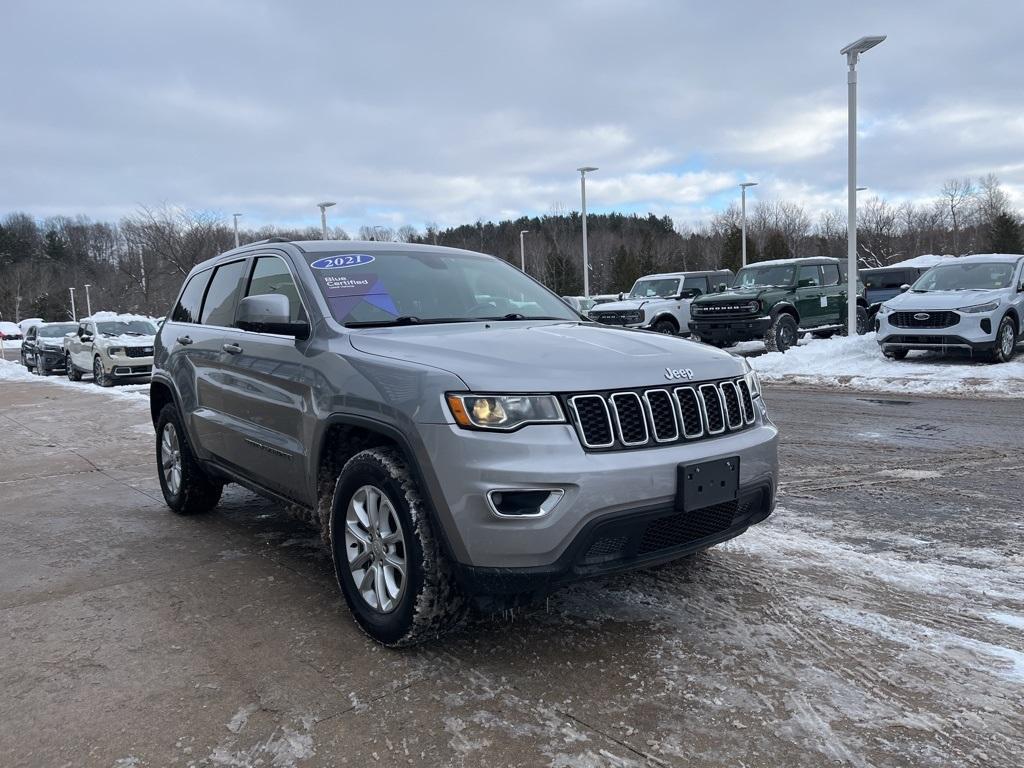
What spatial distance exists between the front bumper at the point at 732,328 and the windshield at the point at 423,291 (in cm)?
1347

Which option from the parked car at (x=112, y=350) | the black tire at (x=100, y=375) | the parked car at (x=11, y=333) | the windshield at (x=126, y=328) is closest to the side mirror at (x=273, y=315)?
the parked car at (x=112, y=350)

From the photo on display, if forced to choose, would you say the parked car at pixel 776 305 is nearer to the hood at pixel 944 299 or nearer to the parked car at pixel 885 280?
the parked car at pixel 885 280

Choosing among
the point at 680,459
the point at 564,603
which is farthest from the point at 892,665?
the point at 564,603

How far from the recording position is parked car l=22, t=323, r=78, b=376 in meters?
23.8

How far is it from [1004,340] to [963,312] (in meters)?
0.85

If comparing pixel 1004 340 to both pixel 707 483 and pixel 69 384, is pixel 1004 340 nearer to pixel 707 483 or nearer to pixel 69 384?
pixel 707 483

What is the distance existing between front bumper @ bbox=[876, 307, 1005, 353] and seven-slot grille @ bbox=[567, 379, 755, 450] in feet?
37.7

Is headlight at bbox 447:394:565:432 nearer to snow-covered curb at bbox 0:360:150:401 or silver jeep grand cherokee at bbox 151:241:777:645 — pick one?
silver jeep grand cherokee at bbox 151:241:777:645

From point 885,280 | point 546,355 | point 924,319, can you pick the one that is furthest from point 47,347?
point 546,355

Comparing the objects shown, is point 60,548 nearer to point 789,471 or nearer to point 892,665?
point 892,665

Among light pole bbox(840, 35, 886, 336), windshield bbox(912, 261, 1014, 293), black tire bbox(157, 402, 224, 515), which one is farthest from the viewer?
light pole bbox(840, 35, 886, 336)

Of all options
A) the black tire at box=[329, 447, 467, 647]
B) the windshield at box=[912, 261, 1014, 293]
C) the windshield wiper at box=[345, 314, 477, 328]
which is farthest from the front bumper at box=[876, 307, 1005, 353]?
the black tire at box=[329, 447, 467, 647]

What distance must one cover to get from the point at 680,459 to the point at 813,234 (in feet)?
265

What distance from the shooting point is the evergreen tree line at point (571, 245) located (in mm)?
51250
